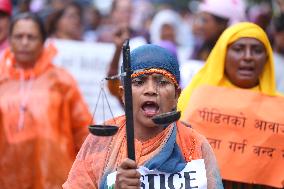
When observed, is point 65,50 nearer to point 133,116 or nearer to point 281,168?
point 281,168

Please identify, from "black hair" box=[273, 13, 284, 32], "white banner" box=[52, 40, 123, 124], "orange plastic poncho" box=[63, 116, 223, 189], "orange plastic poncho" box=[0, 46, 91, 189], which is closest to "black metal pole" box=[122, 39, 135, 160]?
"orange plastic poncho" box=[63, 116, 223, 189]

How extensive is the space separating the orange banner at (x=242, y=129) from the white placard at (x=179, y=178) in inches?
67.8

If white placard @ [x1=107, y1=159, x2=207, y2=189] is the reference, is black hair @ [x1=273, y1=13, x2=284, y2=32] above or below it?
above

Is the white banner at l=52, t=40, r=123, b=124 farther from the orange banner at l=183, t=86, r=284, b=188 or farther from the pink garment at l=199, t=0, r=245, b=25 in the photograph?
the orange banner at l=183, t=86, r=284, b=188

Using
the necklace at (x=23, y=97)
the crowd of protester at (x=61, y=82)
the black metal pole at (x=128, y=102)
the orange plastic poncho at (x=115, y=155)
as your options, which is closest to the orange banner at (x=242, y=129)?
the crowd of protester at (x=61, y=82)

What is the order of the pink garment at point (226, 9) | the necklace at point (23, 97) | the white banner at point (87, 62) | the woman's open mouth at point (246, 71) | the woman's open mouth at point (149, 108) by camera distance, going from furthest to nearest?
the white banner at point (87, 62)
the pink garment at point (226, 9)
the necklace at point (23, 97)
the woman's open mouth at point (246, 71)
the woman's open mouth at point (149, 108)

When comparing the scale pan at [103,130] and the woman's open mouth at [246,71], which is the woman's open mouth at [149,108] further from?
the woman's open mouth at [246,71]

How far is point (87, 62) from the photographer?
40.5 feet

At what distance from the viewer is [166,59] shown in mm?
5539

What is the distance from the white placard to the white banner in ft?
21.6

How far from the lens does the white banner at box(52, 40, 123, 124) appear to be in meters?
12.1

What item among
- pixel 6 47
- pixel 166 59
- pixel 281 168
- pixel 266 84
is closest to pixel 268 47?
pixel 266 84

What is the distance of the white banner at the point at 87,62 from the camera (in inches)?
478

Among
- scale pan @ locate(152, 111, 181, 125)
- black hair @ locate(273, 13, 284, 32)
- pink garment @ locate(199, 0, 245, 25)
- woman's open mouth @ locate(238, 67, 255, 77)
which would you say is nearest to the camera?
scale pan @ locate(152, 111, 181, 125)
